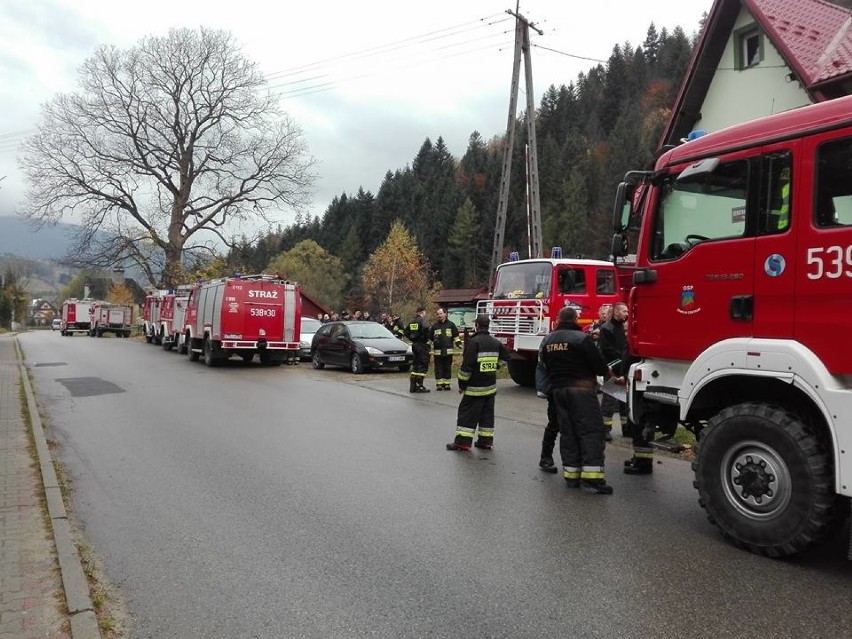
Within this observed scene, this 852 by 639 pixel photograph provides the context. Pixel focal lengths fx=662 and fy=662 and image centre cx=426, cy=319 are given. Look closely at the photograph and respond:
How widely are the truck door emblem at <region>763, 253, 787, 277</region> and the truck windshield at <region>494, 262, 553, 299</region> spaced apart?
27.7ft

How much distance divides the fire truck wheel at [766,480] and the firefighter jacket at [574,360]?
4.94 ft

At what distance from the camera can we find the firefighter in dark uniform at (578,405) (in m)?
6.01

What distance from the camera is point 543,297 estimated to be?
12938 millimetres

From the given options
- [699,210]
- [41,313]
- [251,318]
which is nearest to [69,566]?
[699,210]

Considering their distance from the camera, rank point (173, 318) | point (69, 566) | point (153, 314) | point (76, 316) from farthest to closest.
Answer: point (76, 316)
point (153, 314)
point (173, 318)
point (69, 566)

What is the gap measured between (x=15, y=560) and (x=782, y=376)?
4955 mm

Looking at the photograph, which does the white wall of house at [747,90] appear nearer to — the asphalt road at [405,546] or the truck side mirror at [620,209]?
the truck side mirror at [620,209]

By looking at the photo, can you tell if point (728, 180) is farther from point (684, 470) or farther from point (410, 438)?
point (410, 438)

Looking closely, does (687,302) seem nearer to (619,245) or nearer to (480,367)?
(619,245)

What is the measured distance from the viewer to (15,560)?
4.12 meters

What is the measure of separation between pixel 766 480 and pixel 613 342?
381cm

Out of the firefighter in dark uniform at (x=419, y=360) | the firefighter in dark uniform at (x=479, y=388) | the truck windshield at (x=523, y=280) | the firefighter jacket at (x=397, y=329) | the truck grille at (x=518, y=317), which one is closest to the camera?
the firefighter in dark uniform at (x=479, y=388)

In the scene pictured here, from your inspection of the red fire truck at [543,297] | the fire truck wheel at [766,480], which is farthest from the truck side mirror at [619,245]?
the red fire truck at [543,297]

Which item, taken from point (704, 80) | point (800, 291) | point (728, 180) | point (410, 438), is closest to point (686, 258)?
point (728, 180)
